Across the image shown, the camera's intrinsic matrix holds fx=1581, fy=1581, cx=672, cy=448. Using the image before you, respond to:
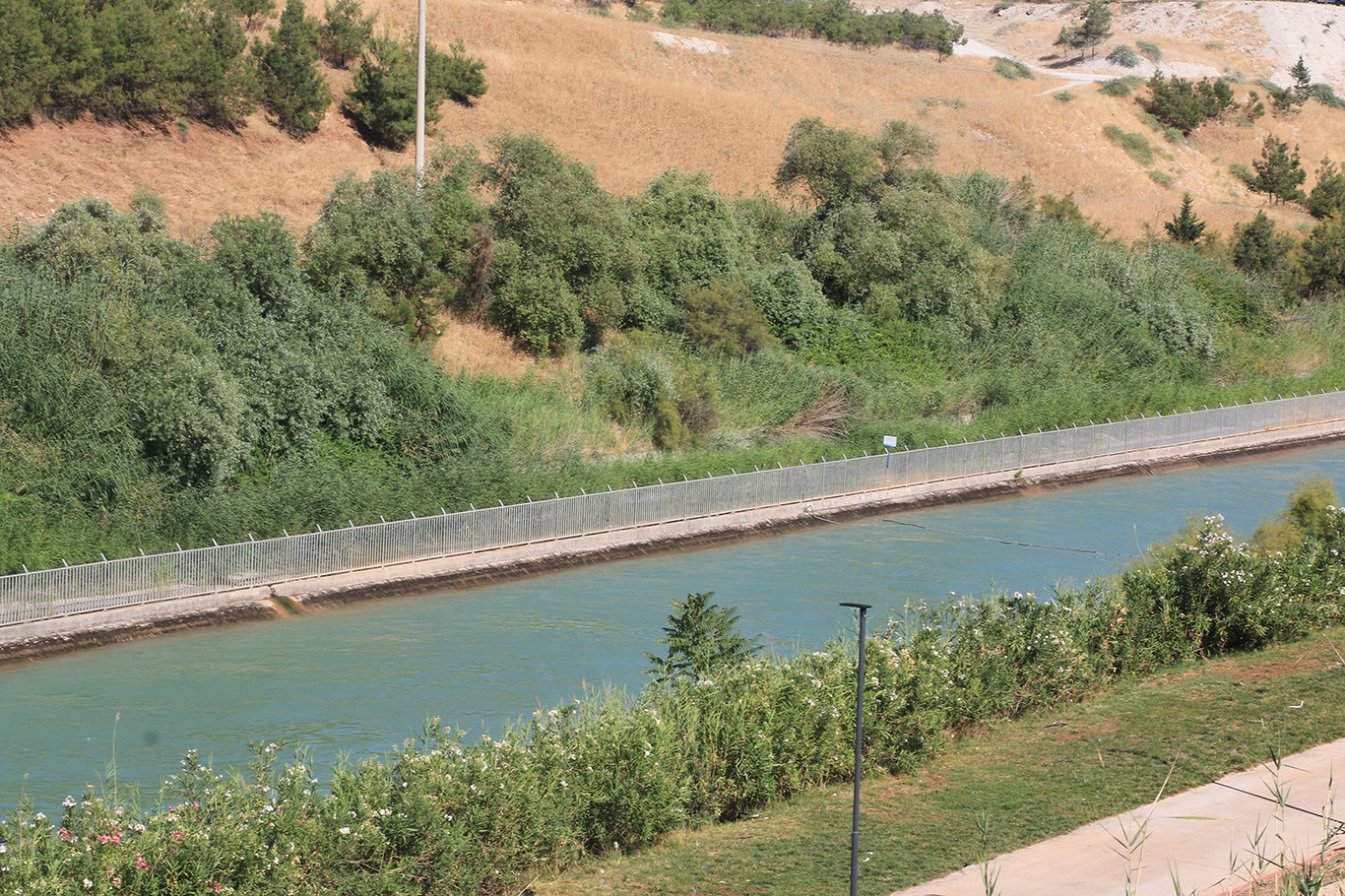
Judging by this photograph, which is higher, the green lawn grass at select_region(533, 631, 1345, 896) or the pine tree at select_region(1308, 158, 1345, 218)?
the pine tree at select_region(1308, 158, 1345, 218)

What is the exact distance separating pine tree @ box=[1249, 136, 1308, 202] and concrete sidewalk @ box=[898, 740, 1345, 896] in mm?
82170

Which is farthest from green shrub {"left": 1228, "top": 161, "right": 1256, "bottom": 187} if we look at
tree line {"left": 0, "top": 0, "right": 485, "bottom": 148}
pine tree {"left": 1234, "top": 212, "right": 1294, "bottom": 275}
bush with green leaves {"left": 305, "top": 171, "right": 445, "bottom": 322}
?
bush with green leaves {"left": 305, "top": 171, "right": 445, "bottom": 322}

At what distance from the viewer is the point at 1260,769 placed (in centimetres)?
1850

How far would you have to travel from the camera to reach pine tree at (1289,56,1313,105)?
365ft

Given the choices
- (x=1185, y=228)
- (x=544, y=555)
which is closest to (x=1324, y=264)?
(x=1185, y=228)

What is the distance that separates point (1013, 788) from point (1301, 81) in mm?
109712

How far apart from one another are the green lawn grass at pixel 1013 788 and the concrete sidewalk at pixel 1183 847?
36 cm

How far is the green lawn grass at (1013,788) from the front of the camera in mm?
15820

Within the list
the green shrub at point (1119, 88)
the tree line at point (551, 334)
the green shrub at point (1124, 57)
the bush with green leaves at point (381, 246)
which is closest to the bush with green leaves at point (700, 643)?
the tree line at point (551, 334)

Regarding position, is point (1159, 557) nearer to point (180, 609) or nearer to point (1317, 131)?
point (180, 609)

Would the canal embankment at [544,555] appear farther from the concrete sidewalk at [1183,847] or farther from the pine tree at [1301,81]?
the pine tree at [1301,81]

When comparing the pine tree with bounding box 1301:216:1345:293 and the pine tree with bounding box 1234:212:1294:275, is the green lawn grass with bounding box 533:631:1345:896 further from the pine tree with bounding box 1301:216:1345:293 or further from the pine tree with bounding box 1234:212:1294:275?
the pine tree with bounding box 1301:216:1345:293

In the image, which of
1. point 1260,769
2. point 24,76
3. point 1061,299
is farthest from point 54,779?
point 1061,299

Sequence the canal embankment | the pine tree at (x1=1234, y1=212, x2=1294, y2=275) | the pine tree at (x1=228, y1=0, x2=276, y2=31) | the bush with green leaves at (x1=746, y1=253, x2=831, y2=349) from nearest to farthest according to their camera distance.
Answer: the canal embankment
the bush with green leaves at (x1=746, y1=253, x2=831, y2=349)
the pine tree at (x1=228, y1=0, x2=276, y2=31)
the pine tree at (x1=1234, y1=212, x2=1294, y2=275)
